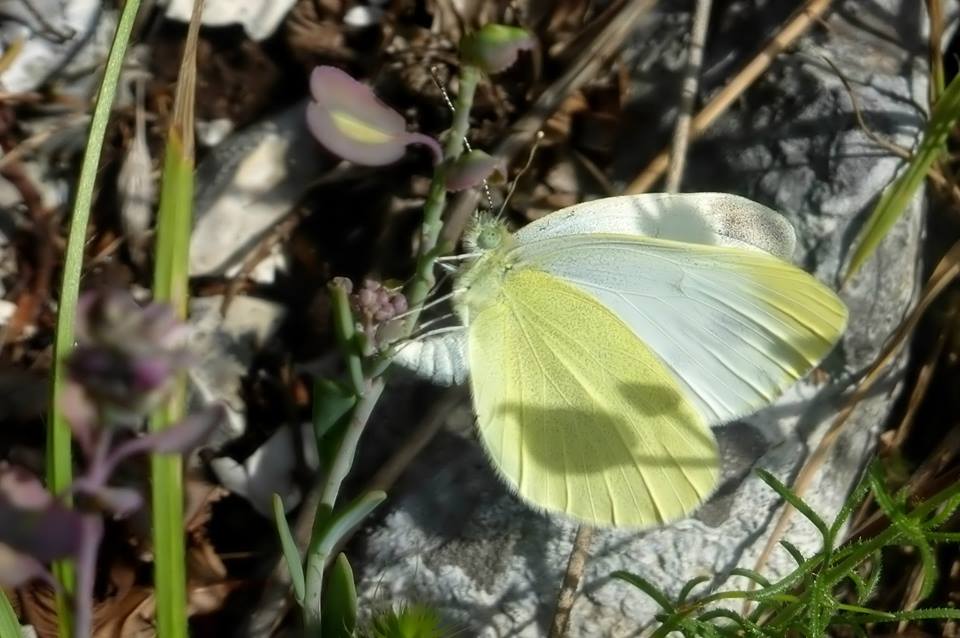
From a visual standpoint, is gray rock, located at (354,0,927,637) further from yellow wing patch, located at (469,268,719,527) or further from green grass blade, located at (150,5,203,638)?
green grass blade, located at (150,5,203,638)

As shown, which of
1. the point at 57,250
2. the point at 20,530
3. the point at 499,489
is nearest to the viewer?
Result: the point at 20,530

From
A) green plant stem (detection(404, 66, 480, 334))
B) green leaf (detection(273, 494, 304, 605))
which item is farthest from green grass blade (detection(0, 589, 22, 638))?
green plant stem (detection(404, 66, 480, 334))

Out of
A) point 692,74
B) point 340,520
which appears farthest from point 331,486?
point 692,74

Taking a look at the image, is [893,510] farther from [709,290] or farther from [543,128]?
[543,128]

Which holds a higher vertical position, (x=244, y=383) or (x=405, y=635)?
(x=405, y=635)

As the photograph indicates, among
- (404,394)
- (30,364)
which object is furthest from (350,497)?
(30,364)

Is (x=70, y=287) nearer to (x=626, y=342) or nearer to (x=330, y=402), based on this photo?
(x=330, y=402)

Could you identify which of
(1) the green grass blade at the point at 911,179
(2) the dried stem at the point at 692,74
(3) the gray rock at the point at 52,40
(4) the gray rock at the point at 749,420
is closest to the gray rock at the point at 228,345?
(4) the gray rock at the point at 749,420
